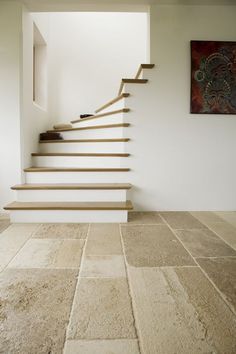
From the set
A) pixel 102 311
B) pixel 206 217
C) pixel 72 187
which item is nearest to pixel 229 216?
pixel 206 217

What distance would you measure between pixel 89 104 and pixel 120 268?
135 inches

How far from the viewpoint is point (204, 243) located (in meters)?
1.82

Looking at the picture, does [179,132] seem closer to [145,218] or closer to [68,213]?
[145,218]

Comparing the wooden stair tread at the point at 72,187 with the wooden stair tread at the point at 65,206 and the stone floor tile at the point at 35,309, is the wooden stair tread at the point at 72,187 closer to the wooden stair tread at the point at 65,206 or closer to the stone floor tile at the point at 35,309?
the wooden stair tread at the point at 65,206

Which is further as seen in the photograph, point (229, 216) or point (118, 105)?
point (118, 105)

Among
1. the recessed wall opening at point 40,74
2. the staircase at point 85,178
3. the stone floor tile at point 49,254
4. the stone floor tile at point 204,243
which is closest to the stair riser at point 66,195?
the staircase at point 85,178

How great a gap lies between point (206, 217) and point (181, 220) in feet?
0.97

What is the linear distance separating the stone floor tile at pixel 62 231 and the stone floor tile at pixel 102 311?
690 mm

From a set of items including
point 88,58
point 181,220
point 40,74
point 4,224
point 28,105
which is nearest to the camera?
point 4,224

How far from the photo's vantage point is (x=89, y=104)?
434cm

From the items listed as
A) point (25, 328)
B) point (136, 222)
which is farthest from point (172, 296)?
point (136, 222)

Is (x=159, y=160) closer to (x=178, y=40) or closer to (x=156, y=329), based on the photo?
(x=178, y=40)

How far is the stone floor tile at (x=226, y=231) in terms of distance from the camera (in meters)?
1.89

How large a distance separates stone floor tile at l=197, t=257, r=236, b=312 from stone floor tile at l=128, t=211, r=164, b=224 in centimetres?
85
